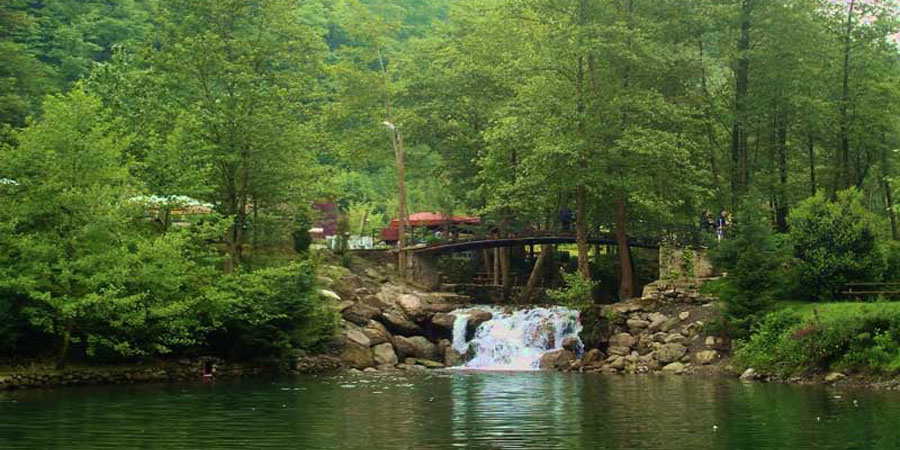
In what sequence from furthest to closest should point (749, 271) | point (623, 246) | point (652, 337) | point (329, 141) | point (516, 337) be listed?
1. point (329, 141)
2. point (623, 246)
3. point (516, 337)
4. point (652, 337)
5. point (749, 271)

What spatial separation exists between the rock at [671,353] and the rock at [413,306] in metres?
11.6

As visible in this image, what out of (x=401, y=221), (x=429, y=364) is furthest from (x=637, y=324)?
(x=401, y=221)

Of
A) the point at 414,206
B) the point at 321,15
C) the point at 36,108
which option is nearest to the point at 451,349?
the point at 36,108

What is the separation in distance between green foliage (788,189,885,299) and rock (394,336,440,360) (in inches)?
612

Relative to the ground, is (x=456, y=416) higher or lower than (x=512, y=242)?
lower

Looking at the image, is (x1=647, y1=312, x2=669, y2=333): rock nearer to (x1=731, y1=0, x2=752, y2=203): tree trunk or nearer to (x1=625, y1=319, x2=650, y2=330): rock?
(x1=625, y1=319, x2=650, y2=330): rock

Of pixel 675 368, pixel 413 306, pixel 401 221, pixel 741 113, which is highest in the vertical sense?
pixel 741 113

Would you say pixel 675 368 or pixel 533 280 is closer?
pixel 675 368

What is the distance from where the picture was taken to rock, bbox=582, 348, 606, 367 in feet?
129

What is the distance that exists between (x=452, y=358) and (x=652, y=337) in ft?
28.8

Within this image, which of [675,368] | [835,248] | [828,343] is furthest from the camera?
[675,368]

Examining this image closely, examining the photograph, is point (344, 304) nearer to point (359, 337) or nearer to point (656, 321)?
point (359, 337)

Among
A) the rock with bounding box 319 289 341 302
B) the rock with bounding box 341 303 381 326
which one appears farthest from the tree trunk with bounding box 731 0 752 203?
the rock with bounding box 319 289 341 302

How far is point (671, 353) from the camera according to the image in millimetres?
37500
